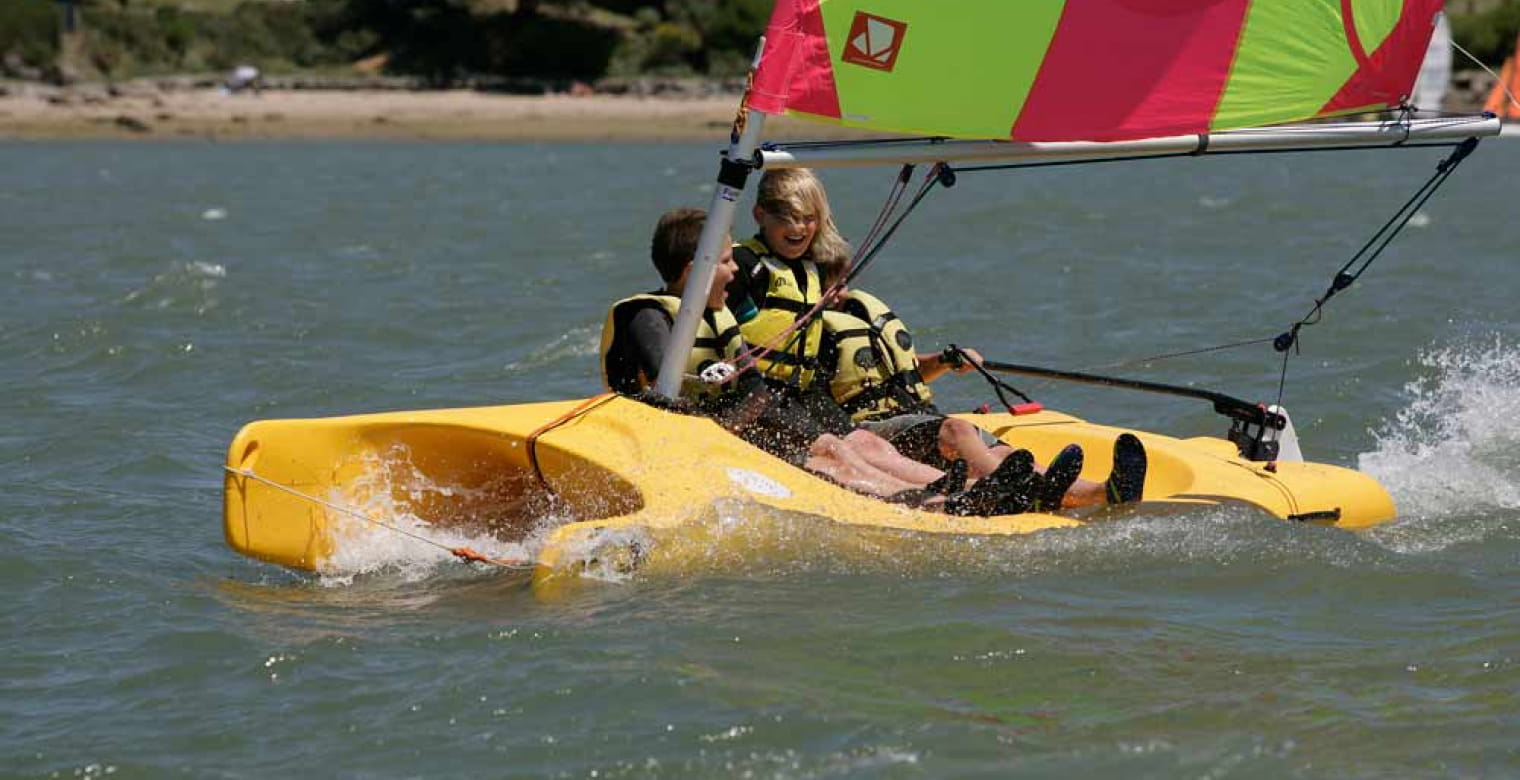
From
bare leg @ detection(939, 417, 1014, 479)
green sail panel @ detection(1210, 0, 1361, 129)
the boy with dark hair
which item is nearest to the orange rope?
the boy with dark hair

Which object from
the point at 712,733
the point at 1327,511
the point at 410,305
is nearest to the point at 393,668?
the point at 712,733

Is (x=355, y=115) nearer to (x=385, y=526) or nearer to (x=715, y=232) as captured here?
(x=385, y=526)

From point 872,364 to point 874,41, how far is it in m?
1.02

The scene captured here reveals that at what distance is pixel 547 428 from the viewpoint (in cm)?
536

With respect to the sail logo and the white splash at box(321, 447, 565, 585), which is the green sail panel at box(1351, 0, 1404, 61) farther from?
the white splash at box(321, 447, 565, 585)

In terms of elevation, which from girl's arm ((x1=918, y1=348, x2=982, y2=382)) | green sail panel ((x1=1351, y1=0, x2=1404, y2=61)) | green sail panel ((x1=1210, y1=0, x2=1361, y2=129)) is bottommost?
girl's arm ((x1=918, y1=348, x2=982, y2=382))

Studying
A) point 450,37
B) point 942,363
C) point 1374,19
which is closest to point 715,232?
point 942,363

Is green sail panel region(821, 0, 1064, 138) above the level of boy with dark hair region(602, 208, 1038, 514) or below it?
above

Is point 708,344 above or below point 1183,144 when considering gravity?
below

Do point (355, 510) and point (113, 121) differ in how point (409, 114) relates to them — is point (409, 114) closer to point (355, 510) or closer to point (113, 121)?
point (113, 121)

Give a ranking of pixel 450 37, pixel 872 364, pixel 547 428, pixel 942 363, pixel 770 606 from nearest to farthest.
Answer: pixel 770 606
pixel 547 428
pixel 872 364
pixel 942 363
pixel 450 37

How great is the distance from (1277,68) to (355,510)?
9.26 ft

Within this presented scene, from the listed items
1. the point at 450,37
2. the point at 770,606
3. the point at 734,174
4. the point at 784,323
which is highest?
the point at 734,174

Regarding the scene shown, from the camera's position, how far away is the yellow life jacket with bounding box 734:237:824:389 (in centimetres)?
587
